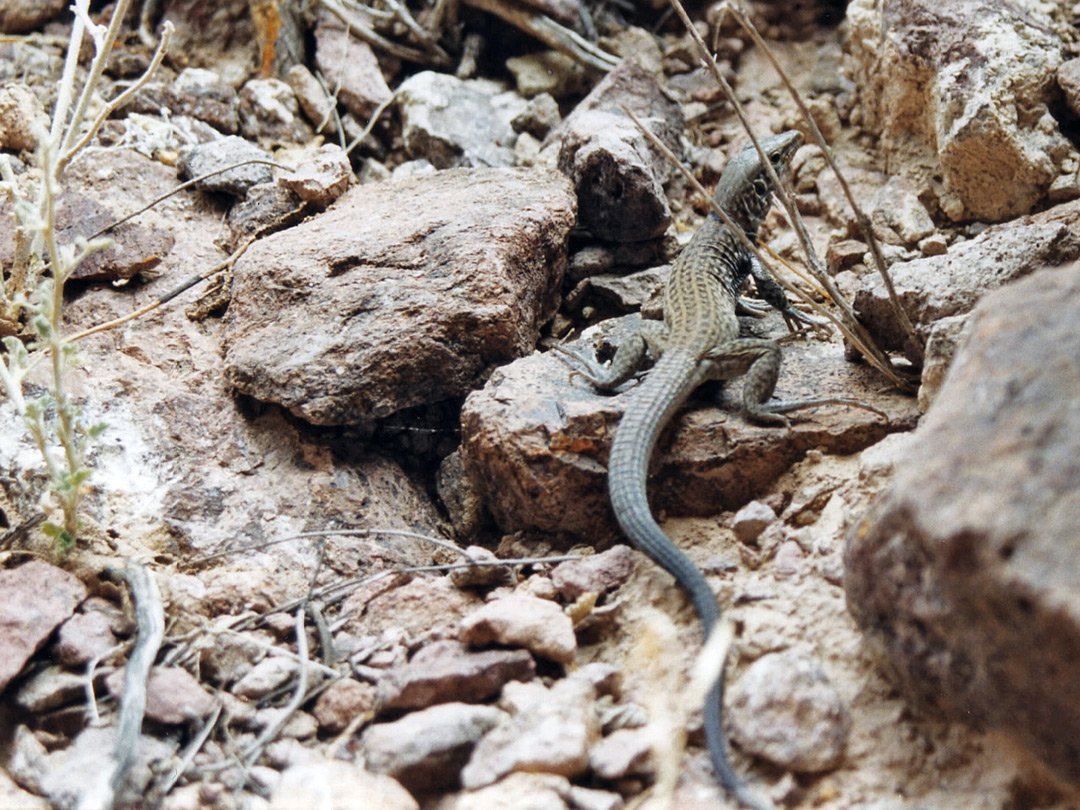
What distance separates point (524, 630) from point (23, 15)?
5.68m

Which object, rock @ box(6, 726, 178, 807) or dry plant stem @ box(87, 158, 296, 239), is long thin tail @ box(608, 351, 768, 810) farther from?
dry plant stem @ box(87, 158, 296, 239)

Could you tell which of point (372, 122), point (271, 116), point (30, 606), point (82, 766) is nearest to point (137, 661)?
point (82, 766)

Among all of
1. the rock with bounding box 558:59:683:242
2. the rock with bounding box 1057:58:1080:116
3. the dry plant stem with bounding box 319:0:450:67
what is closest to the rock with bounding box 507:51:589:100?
the dry plant stem with bounding box 319:0:450:67

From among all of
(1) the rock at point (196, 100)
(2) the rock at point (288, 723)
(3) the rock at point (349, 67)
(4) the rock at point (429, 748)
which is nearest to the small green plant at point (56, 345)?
(2) the rock at point (288, 723)

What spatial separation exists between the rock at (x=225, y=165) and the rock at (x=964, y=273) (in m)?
3.14

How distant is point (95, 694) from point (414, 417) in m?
1.69

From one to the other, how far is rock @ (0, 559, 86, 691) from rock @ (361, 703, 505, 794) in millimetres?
1060

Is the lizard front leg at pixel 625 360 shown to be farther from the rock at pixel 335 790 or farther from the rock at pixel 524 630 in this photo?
the rock at pixel 335 790

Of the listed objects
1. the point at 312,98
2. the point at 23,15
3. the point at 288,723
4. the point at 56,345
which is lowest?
the point at 288,723

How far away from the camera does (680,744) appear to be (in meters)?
2.25

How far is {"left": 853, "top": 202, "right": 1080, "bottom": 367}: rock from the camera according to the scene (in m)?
3.21

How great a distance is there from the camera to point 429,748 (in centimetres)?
224

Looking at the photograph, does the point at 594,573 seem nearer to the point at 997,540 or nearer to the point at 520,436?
the point at 520,436

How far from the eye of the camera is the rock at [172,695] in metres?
2.48
